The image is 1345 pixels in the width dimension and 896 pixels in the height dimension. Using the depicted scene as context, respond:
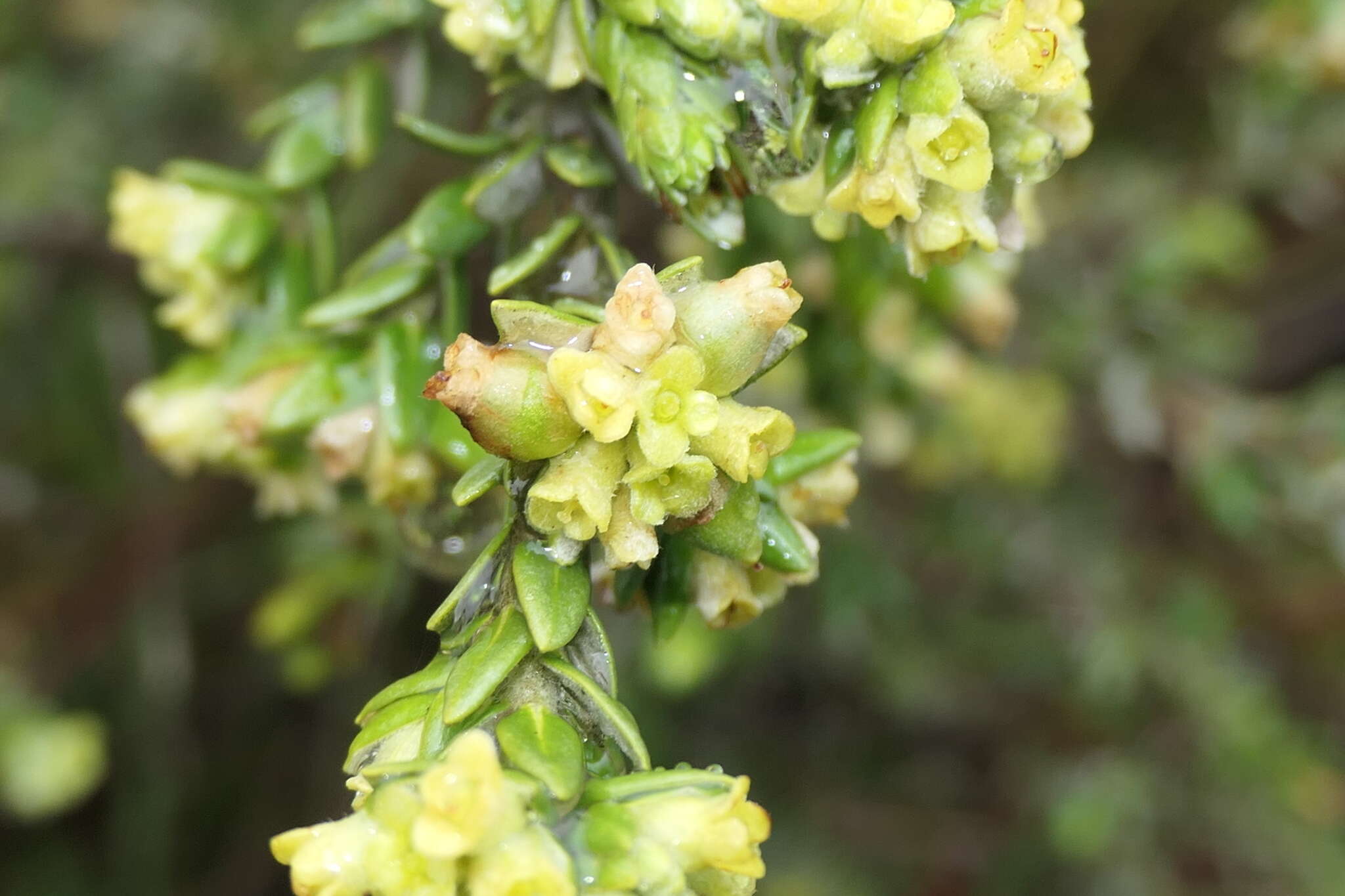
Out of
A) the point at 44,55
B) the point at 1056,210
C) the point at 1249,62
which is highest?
the point at 44,55

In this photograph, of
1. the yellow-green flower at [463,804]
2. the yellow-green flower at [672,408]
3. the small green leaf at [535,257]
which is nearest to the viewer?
the yellow-green flower at [463,804]

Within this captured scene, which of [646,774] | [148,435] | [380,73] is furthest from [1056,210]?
[646,774]

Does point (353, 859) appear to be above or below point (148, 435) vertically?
above

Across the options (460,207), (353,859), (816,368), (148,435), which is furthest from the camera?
(816,368)

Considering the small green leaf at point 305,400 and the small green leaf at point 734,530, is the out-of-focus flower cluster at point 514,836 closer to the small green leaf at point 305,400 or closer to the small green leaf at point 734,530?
the small green leaf at point 734,530

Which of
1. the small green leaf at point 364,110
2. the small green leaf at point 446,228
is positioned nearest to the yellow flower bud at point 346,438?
the small green leaf at point 446,228

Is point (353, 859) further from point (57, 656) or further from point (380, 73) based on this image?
point (57, 656)

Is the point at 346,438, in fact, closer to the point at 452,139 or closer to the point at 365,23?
the point at 452,139
